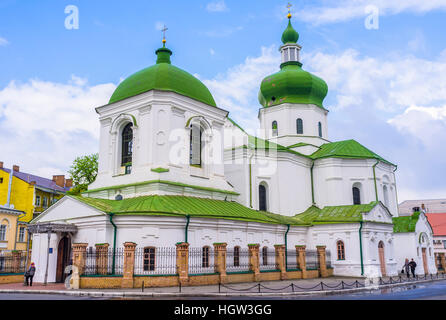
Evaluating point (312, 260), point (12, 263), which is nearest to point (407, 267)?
point (312, 260)

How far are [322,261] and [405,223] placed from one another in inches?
329

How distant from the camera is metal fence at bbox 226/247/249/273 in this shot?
2061cm

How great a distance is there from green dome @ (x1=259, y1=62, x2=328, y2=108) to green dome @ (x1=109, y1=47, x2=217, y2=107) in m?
10.2

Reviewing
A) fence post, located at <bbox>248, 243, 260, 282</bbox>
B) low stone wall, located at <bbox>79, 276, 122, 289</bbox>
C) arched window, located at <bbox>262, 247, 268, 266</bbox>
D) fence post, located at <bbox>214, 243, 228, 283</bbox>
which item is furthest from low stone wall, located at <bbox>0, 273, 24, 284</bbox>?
arched window, located at <bbox>262, 247, 268, 266</bbox>

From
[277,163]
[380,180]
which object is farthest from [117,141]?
→ [380,180]

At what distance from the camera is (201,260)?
773 inches

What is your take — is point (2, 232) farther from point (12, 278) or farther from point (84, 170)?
point (12, 278)

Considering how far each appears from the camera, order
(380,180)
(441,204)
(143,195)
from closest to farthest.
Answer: (143,195)
(380,180)
(441,204)

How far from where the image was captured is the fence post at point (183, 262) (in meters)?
17.7

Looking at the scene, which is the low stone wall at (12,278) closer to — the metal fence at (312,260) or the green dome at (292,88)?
the metal fence at (312,260)

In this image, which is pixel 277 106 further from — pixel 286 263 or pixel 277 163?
pixel 286 263

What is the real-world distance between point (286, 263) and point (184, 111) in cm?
1006

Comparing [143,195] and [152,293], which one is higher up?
[143,195]

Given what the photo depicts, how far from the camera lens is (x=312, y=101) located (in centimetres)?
3431
